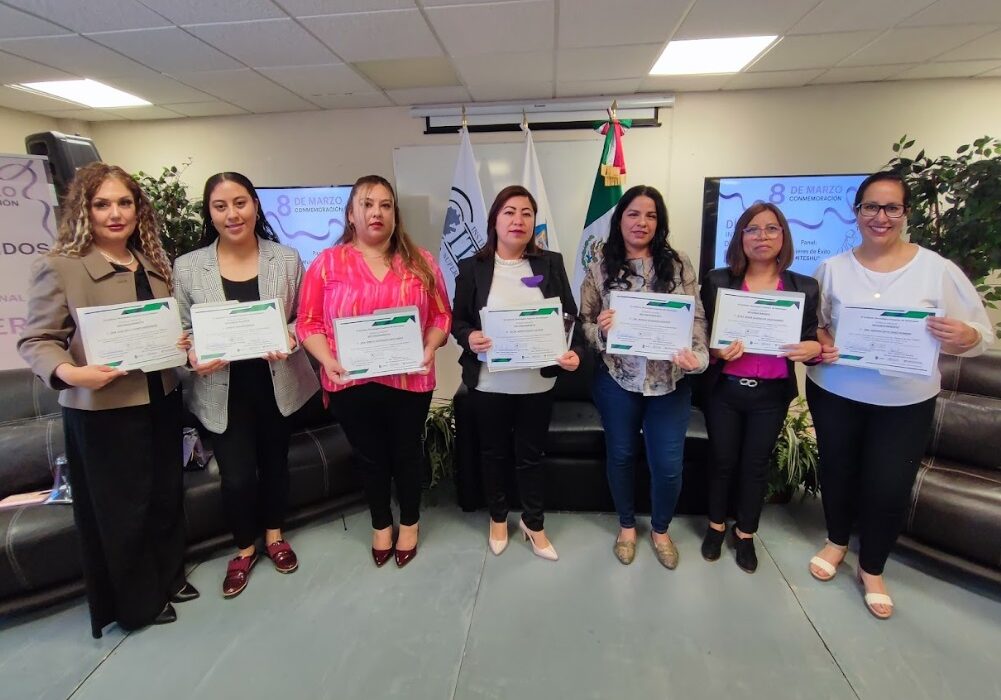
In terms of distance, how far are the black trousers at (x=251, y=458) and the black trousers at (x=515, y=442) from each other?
0.83m

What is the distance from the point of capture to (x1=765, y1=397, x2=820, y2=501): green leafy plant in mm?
2375

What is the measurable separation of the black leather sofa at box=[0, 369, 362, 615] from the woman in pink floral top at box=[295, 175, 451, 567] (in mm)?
569

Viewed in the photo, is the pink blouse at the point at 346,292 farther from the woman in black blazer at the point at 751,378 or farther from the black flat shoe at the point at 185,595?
the woman in black blazer at the point at 751,378

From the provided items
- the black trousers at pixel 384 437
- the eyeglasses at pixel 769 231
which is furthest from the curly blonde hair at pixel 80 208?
the eyeglasses at pixel 769 231

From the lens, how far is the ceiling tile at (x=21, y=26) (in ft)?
7.46

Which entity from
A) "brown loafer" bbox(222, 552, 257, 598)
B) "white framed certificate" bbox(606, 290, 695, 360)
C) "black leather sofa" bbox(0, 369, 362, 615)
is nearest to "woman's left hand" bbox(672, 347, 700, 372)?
"white framed certificate" bbox(606, 290, 695, 360)

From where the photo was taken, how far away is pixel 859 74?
10.7ft

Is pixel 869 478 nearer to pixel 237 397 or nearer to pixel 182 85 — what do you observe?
pixel 237 397

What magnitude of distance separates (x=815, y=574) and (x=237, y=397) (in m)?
2.46

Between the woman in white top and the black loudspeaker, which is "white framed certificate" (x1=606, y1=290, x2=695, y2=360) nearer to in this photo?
the woman in white top

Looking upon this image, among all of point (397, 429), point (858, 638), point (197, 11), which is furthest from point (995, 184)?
point (197, 11)

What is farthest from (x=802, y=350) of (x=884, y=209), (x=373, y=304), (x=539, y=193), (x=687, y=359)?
(x=539, y=193)

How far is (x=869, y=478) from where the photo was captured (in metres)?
1.71

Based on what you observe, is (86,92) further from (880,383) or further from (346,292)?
(880,383)
